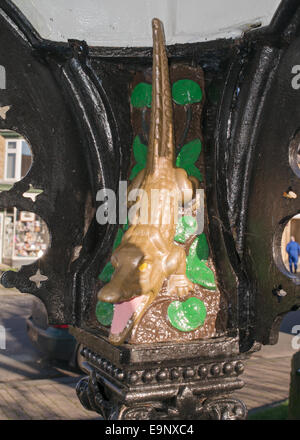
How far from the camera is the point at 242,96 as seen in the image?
1681 mm

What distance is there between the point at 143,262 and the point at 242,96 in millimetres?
744

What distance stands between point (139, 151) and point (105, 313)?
67 cm

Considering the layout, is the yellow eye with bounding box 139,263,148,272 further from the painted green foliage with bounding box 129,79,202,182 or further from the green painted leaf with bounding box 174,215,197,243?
the painted green foliage with bounding box 129,79,202,182

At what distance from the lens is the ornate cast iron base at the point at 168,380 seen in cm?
147

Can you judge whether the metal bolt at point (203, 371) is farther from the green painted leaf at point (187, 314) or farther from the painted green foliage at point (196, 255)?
the painted green foliage at point (196, 255)

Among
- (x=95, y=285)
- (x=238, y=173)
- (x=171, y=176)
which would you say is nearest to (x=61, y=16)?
(x=171, y=176)

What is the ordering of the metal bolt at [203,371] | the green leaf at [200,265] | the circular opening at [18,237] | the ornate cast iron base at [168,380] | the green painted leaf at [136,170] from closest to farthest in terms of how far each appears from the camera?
the ornate cast iron base at [168,380] → the metal bolt at [203,371] → the green leaf at [200,265] → the green painted leaf at [136,170] → the circular opening at [18,237]

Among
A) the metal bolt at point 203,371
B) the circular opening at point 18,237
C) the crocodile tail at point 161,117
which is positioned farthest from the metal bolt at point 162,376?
the circular opening at point 18,237

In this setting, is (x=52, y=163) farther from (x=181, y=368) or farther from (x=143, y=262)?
(x=181, y=368)

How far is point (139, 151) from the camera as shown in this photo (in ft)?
5.93

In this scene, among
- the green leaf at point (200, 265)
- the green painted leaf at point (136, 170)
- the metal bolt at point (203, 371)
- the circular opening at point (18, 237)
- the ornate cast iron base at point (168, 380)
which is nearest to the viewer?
the ornate cast iron base at point (168, 380)

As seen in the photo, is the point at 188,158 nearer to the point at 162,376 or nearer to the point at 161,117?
the point at 161,117

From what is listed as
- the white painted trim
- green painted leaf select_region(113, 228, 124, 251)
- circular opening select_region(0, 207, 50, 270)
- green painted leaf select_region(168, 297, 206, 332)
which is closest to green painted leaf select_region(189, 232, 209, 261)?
green painted leaf select_region(168, 297, 206, 332)

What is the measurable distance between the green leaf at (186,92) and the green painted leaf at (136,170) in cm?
30
